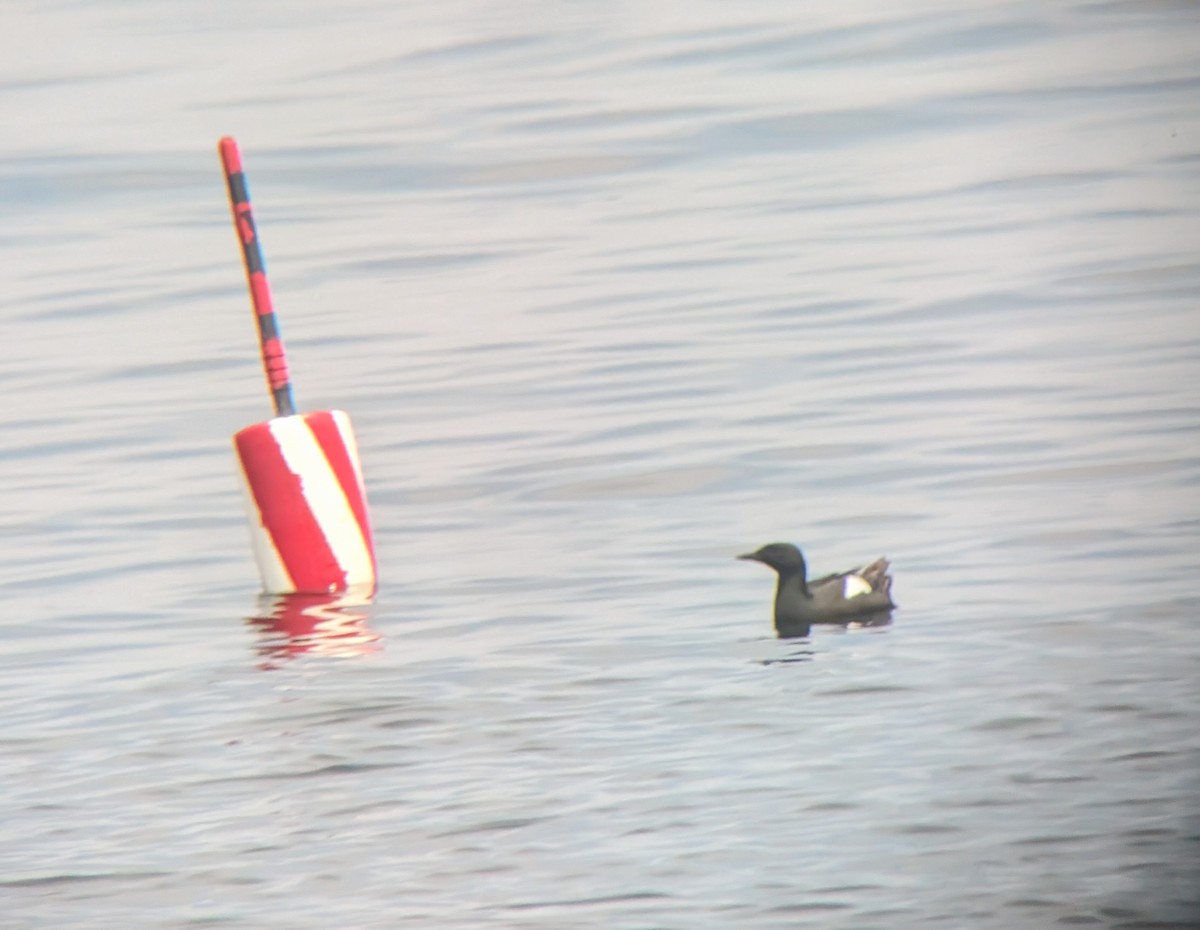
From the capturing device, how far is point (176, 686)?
7031mm

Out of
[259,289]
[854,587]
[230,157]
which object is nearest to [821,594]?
[854,587]

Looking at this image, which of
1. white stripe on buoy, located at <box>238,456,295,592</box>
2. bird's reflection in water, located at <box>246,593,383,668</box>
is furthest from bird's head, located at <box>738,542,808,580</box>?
white stripe on buoy, located at <box>238,456,295,592</box>

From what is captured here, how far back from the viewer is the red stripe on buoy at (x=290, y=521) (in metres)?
8.43

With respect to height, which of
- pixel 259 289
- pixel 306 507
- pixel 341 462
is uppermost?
pixel 259 289

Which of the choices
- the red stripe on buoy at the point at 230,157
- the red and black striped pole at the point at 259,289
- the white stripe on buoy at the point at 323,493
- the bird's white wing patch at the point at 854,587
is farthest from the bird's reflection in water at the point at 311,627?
the red stripe on buoy at the point at 230,157

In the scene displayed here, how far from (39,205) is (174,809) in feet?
39.7

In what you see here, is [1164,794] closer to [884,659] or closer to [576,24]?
[884,659]

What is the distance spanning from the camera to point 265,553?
333 inches

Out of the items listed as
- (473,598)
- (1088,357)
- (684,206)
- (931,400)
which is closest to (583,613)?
(473,598)

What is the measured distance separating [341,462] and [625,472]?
5.72 feet

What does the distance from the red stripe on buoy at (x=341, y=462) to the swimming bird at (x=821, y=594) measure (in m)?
1.49

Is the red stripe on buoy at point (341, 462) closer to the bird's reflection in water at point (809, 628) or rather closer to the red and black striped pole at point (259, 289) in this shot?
the red and black striped pole at point (259, 289)

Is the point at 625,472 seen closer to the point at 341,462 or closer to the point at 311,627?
the point at 341,462

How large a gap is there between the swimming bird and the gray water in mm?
95
